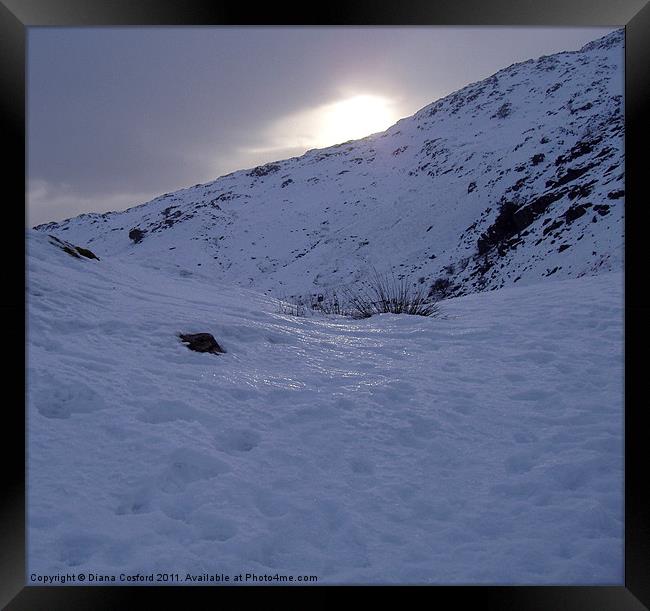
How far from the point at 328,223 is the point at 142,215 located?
1594cm

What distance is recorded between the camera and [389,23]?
8.47 feet

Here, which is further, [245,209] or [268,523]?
[245,209]

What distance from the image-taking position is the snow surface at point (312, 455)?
2.14 m

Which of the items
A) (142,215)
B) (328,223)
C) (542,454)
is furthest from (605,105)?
(142,215)

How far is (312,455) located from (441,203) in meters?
26.4

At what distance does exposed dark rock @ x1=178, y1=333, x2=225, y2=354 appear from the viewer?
3646 millimetres

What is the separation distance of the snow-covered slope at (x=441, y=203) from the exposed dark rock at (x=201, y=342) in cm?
1235

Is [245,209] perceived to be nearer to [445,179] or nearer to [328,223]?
[328,223]

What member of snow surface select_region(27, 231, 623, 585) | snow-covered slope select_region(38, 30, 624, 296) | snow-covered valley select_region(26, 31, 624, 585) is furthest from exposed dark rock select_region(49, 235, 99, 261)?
snow-covered slope select_region(38, 30, 624, 296)

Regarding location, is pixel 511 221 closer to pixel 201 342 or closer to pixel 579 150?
pixel 579 150

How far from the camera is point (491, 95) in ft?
119

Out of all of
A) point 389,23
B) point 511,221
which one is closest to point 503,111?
point 511,221

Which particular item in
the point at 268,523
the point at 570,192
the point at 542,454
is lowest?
the point at 268,523

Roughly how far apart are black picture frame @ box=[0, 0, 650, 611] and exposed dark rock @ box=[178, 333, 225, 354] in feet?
4.13
